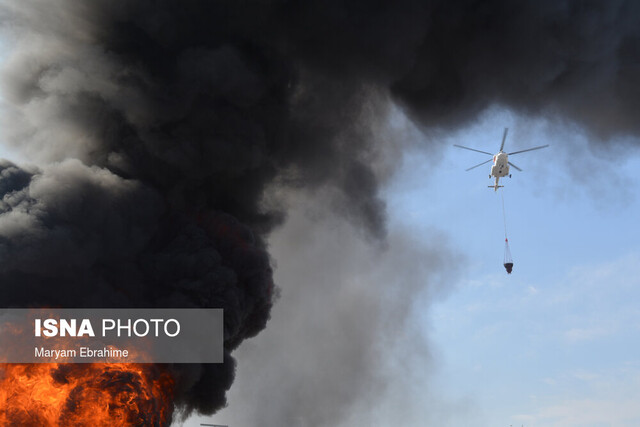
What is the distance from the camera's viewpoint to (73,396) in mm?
48375

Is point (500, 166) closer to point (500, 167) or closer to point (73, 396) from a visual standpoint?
point (500, 167)

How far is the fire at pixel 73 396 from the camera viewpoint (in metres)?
48.0

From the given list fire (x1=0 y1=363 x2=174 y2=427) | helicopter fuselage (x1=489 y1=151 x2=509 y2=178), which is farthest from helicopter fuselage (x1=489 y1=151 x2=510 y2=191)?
fire (x1=0 y1=363 x2=174 y2=427)

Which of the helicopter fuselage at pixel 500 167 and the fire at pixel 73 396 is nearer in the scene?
the fire at pixel 73 396

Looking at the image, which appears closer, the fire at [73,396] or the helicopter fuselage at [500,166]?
the fire at [73,396]

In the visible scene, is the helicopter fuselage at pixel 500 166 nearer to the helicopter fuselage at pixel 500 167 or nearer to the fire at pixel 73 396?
the helicopter fuselage at pixel 500 167

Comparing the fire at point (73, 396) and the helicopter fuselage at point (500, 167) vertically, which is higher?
the helicopter fuselage at point (500, 167)

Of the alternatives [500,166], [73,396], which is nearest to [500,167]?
[500,166]

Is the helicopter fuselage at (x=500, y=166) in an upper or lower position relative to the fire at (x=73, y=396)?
upper

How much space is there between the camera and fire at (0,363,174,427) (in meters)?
48.0

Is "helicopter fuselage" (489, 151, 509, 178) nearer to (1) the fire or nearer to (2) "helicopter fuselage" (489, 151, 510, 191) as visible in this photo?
(2) "helicopter fuselage" (489, 151, 510, 191)

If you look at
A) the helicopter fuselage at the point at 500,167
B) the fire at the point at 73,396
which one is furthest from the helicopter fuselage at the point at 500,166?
the fire at the point at 73,396

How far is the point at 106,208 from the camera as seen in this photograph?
54.3 m

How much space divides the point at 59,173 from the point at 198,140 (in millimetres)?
13648
